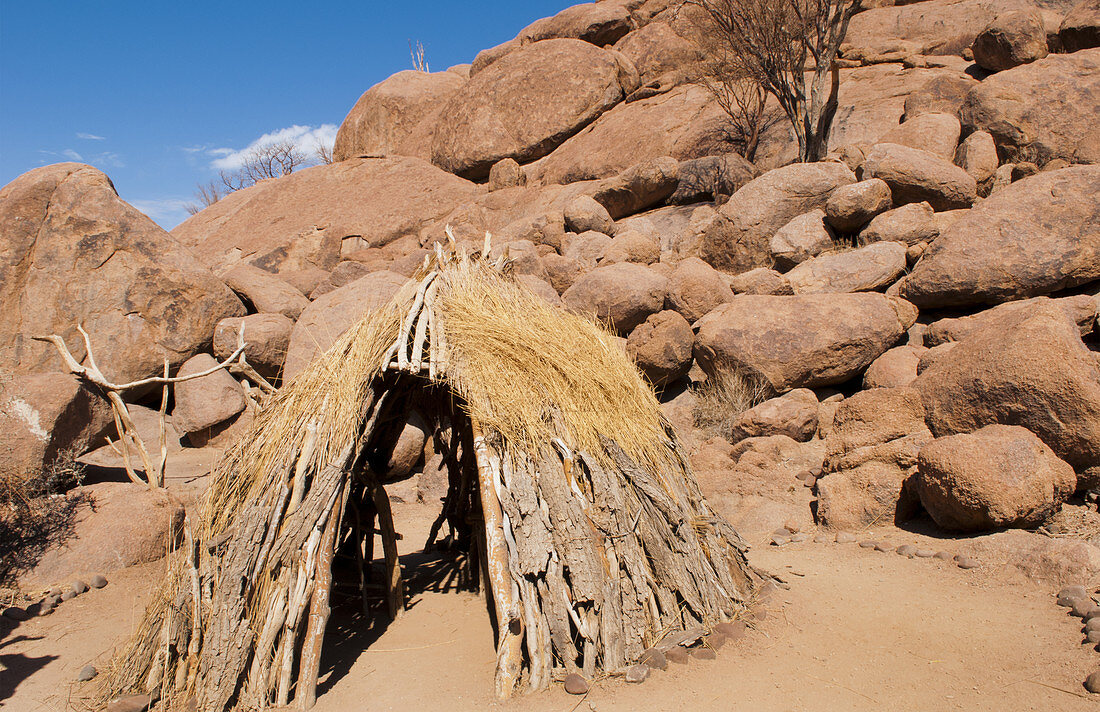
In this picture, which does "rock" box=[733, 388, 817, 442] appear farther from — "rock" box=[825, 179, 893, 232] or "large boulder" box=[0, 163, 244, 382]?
"large boulder" box=[0, 163, 244, 382]

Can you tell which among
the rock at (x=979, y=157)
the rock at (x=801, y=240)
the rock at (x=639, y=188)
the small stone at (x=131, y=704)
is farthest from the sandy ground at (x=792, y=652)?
the rock at (x=639, y=188)

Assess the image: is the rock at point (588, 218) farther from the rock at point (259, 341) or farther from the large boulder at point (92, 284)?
the large boulder at point (92, 284)

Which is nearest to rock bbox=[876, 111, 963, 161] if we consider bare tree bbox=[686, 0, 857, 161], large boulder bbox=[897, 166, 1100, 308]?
bare tree bbox=[686, 0, 857, 161]

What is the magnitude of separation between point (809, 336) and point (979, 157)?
5246mm

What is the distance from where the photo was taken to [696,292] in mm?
9398

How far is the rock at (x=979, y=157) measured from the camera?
10445 mm

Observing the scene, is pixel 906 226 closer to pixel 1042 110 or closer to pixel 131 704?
pixel 1042 110

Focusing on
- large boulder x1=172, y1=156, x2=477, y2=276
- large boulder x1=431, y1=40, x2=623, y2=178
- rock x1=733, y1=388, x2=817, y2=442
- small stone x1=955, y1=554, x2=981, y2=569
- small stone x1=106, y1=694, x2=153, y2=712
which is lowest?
small stone x1=955, y1=554, x2=981, y2=569

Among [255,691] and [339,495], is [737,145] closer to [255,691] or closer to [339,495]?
[339,495]

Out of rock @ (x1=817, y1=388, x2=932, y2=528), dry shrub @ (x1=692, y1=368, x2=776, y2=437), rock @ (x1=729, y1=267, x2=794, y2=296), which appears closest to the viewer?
rock @ (x1=817, y1=388, x2=932, y2=528)

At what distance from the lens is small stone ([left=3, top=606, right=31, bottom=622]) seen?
4.93m

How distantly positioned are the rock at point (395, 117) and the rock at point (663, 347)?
14.0 meters

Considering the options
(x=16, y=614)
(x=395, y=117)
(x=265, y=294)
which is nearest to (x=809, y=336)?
(x=16, y=614)

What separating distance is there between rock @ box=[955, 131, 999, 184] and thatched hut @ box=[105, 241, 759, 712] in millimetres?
8723
